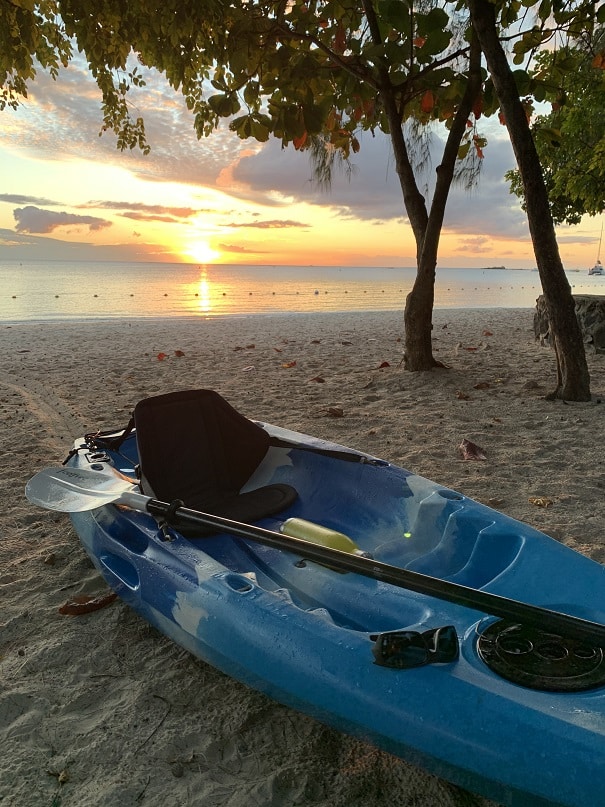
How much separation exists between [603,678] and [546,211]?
5342 millimetres

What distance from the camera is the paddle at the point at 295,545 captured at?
1658 mm

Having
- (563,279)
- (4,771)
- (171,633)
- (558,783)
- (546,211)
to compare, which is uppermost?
(546,211)

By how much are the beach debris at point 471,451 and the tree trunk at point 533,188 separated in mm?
1985

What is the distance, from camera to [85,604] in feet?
9.70

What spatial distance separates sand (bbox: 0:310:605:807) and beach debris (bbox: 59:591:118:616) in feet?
0.21

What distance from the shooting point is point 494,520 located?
9.16 ft

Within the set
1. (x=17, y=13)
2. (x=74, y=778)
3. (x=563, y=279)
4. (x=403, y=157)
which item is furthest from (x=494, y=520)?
(x=403, y=157)

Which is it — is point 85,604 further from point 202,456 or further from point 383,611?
point 383,611

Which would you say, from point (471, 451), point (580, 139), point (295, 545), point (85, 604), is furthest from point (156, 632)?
point (580, 139)

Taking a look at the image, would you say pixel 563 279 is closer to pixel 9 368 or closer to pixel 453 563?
pixel 453 563

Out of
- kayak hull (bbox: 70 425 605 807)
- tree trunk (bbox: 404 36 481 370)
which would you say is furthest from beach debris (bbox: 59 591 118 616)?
tree trunk (bbox: 404 36 481 370)

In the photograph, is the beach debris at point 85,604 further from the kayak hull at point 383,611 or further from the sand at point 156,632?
the kayak hull at point 383,611

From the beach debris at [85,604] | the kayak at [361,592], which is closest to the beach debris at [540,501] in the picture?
the kayak at [361,592]

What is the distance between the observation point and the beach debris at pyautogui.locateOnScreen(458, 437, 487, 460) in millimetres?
4929
